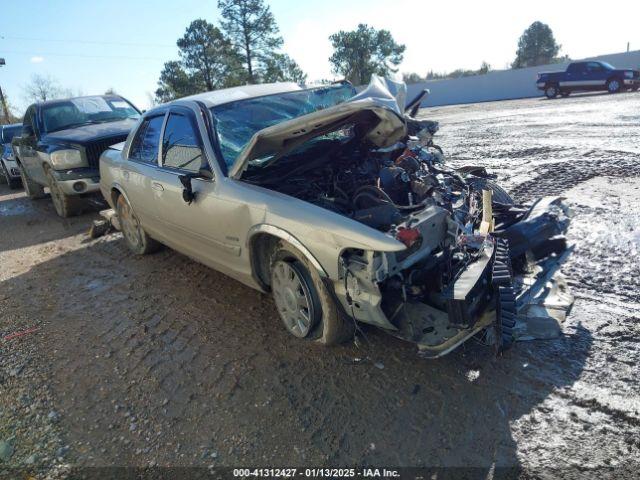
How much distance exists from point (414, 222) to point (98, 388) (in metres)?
2.33

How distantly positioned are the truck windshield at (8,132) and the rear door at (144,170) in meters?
10.9

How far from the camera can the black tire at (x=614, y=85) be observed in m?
21.2

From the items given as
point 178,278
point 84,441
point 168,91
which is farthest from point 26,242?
point 168,91

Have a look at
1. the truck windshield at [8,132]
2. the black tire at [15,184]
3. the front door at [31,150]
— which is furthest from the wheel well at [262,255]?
the truck windshield at [8,132]

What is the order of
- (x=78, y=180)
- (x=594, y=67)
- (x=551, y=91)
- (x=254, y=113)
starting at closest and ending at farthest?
(x=254, y=113)
(x=78, y=180)
(x=594, y=67)
(x=551, y=91)

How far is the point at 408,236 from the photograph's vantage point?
8.16ft

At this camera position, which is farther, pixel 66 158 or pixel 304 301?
pixel 66 158

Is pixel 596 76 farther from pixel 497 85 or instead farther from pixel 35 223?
pixel 35 223

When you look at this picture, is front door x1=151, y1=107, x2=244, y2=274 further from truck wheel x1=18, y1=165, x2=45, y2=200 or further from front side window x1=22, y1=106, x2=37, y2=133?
truck wheel x1=18, y1=165, x2=45, y2=200

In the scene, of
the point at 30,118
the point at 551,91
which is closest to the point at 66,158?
the point at 30,118

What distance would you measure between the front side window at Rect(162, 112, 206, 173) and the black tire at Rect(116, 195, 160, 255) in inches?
49.2

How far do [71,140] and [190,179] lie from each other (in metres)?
4.61

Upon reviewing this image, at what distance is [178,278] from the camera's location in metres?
4.59

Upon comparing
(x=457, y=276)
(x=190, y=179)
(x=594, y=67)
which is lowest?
(x=457, y=276)
